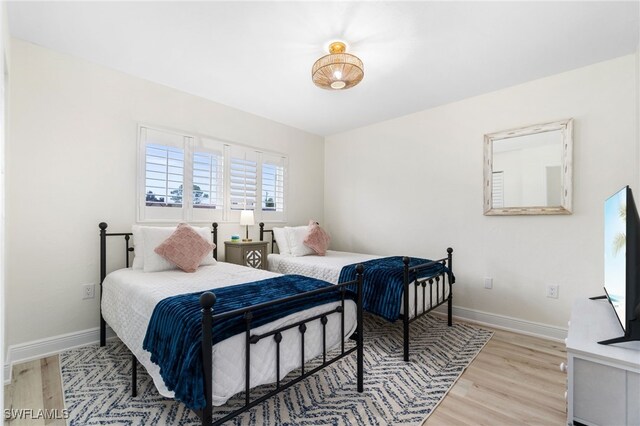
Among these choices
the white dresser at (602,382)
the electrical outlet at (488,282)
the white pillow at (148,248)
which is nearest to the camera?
the white dresser at (602,382)

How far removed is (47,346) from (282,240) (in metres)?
2.37

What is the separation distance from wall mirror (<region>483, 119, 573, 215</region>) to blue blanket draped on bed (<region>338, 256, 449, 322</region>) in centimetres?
109

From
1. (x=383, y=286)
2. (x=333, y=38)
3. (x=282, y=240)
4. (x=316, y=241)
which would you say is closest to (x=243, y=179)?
(x=282, y=240)

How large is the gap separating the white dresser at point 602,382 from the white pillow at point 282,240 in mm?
2968

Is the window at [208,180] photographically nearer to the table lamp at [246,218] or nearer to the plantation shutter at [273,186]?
the table lamp at [246,218]

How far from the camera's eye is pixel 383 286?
2.65 m

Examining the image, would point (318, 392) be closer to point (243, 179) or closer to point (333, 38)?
point (333, 38)

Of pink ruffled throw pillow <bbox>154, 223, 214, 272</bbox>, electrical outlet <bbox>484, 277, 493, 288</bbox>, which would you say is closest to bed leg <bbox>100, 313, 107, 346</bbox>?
pink ruffled throw pillow <bbox>154, 223, 214, 272</bbox>

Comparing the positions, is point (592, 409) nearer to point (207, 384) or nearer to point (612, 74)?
point (207, 384)

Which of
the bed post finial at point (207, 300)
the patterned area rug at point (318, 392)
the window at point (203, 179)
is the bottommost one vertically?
the patterned area rug at point (318, 392)

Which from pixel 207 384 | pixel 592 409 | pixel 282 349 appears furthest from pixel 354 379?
pixel 592 409

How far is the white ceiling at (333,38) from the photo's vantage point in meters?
2.02

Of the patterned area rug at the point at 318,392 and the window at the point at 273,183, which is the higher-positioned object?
the window at the point at 273,183

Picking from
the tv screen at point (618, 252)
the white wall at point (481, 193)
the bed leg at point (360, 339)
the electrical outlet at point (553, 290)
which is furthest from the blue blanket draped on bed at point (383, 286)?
the tv screen at point (618, 252)
